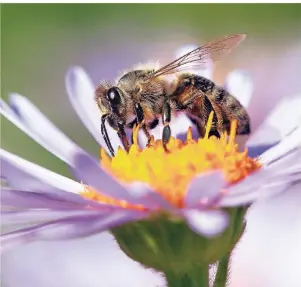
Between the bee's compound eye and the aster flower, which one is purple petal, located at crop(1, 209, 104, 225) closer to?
the aster flower

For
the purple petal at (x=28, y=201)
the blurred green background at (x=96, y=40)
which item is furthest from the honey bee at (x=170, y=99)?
the blurred green background at (x=96, y=40)

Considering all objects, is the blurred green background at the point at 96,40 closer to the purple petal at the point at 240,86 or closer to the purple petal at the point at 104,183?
the purple petal at the point at 240,86

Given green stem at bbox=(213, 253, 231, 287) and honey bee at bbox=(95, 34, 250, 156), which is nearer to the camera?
green stem at bbox=(213, 253, 231, 287)

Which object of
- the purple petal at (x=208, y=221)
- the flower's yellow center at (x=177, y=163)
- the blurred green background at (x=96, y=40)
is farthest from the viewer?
the blurred green background at (x=96, y=40)

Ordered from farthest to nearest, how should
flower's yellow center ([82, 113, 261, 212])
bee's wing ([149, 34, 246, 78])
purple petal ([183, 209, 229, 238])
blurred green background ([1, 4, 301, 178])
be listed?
blurred green background ([1, 4, 301, 178]) → bee's wing ([149, 34, 246, 78]) → flower's yellow center ([82, 113, 261, 212]) → purple petal ([183, 209, 229, 238])

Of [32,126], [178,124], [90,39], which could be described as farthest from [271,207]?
[90,39]

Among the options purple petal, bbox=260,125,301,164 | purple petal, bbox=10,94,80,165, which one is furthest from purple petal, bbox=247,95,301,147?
purple petal, bbox=10,94,80,165
